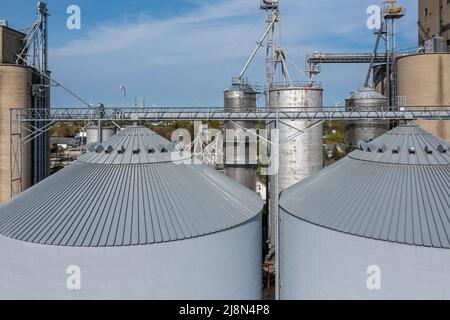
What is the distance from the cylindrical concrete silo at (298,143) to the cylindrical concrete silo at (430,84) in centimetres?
937

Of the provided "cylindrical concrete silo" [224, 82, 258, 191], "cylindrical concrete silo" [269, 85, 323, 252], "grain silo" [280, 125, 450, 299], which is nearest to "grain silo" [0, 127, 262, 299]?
"grain silo" [280, 125, 450, 299]

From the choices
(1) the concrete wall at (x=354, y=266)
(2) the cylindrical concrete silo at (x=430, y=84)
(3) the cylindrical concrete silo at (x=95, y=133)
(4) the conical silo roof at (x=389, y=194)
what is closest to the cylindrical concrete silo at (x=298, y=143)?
(4) the conical silo roof at (x=389, y=194)

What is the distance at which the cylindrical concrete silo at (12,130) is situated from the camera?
23.2m

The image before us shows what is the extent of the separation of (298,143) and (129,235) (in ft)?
44.2

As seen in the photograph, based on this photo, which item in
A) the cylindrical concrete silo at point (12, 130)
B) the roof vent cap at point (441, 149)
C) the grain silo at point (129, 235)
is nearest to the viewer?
the grain silo at point (129, 235)

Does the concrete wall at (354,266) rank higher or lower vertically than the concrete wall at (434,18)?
lower

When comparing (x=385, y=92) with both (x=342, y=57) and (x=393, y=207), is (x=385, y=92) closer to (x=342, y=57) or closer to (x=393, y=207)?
(x=342, y=57)

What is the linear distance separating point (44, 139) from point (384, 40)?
2925cm

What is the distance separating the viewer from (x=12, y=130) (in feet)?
75.8

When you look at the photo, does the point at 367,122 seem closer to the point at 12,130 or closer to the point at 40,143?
the point at 40,143

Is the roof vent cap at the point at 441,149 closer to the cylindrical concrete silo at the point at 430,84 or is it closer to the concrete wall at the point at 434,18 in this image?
the cylindrical concrete silo at the point at 430,84

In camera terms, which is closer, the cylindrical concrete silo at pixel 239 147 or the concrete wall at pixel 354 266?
the concrete wall at pixel 354 266

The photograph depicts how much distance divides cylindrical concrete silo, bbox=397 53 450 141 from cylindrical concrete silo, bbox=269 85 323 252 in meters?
9.37
